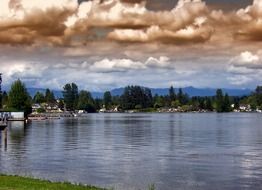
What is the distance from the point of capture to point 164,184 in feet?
176

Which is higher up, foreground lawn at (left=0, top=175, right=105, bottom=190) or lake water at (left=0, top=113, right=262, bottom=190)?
foreground lawn at (left=0, top=175, right=105, bottom=190)

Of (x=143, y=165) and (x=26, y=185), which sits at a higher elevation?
(x=26, y=185)

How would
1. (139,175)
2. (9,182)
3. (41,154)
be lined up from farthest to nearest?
(41,154), (139,175), (9,182)

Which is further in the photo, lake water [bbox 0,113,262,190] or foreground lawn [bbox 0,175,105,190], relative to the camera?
lake water [bbox 0,113,262,190]

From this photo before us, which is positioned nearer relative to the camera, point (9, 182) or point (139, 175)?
point (9, 182)

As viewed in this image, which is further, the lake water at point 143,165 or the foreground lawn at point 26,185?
the lake water at point 143,165

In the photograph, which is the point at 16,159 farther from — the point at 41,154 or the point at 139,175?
the point at 139,175

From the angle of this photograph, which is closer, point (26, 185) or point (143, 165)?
point (26, 185)

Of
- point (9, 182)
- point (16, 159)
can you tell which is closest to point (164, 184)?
point (9, 182)

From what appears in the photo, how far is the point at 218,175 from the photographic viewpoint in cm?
6031

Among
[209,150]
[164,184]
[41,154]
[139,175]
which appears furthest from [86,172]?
[209,150]

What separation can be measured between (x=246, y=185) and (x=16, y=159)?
3472 cm

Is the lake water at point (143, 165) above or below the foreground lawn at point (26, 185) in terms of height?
below

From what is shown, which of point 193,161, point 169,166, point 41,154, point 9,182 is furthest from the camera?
point 41,154
